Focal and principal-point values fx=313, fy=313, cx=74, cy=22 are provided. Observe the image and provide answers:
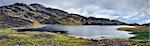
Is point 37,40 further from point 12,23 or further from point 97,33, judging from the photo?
point 12,23

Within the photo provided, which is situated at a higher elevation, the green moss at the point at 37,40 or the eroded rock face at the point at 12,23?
the eroded rock face at the point at 12,23

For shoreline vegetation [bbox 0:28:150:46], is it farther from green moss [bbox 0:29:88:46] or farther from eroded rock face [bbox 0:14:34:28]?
eroded rock face [bbox 0:14:34:28]

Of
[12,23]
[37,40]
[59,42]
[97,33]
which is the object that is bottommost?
Answer: [97,33]

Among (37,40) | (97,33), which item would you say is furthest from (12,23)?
(37,40)

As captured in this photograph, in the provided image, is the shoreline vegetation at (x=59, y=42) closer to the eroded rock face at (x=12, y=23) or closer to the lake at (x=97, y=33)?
the lake at (x=97, y=33)

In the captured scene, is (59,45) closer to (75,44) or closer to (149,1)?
(75,44)

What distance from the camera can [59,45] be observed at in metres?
40.3

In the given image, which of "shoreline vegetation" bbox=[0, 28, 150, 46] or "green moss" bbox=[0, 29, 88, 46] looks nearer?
"shoreline vegetation" bbox=[0, 28, 150, 46]

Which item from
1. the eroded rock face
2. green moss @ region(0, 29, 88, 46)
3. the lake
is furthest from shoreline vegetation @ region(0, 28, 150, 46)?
the eroded rock face

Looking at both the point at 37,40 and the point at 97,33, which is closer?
the point at 37,40

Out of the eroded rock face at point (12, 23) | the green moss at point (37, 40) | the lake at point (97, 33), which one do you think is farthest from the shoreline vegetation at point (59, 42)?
the eroded rock face at point (12, 23)

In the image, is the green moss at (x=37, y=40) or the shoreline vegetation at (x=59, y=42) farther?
the green moss at (x=37, y=40)

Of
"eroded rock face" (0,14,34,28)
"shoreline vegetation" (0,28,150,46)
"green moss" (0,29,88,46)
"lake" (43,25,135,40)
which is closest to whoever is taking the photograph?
"shoreline vegetation" (0,28,150,46)

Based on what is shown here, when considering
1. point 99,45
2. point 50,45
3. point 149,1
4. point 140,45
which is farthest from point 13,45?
point 149,1
